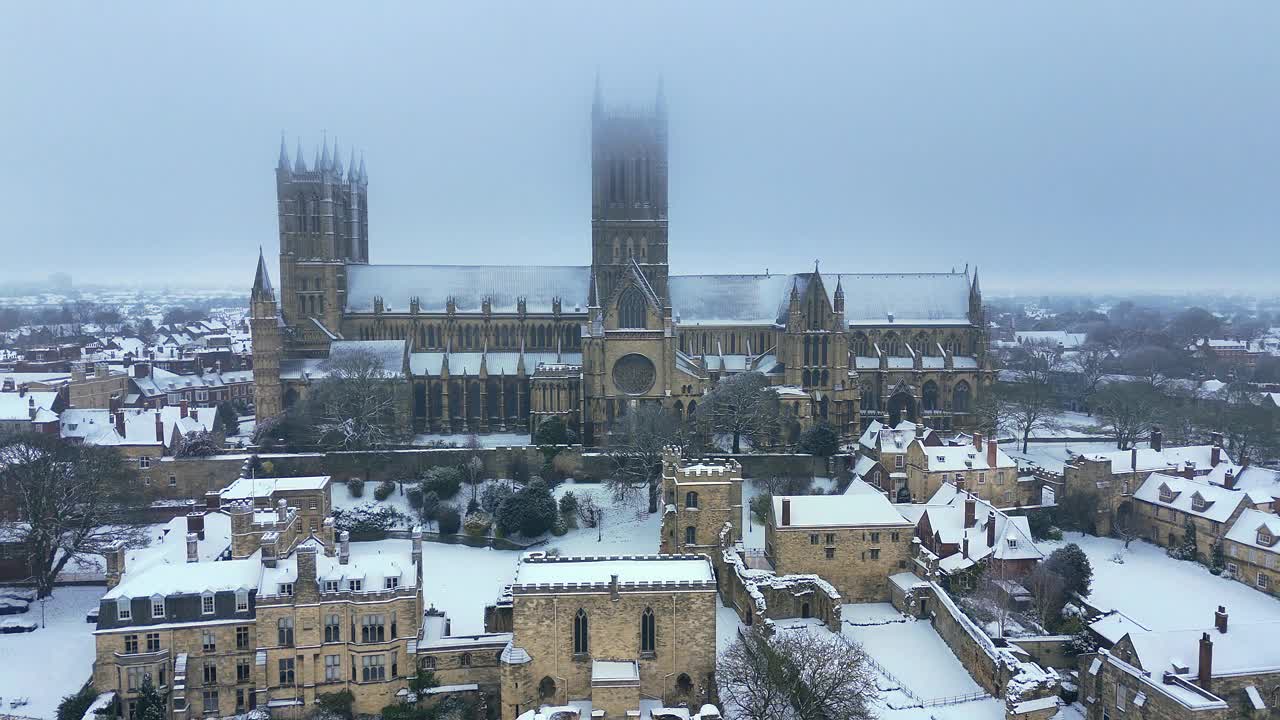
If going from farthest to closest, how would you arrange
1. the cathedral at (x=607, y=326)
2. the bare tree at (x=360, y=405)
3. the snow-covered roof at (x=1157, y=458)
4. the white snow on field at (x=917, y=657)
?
the cathedral at (x=607, y=326), the bare tree at (x=360, y=405), the snow-covered roof at (x=1157, y=458), the white snow on field at (x=917, y=657)

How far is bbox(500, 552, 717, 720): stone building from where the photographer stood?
3556 centimetres

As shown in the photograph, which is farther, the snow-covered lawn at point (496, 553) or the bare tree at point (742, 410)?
the bare tree at point (742, 410)

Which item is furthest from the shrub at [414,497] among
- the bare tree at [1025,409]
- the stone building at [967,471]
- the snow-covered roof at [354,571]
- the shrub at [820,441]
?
the bare tree at [1025,409]

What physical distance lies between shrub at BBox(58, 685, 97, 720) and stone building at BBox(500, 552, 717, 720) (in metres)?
16.0

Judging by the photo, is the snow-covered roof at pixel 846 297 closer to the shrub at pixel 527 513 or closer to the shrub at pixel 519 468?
the shrub at pixel 519 468

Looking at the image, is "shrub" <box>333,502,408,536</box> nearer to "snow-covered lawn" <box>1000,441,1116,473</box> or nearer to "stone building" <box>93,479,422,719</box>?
"stone building" <box>93,479,422,719</box>

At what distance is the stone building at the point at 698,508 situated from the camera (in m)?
46.4

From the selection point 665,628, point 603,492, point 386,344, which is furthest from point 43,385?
point 665,628

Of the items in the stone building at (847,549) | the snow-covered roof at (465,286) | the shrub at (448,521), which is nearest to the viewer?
the stone building at (847,549)

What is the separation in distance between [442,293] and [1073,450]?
5354cm

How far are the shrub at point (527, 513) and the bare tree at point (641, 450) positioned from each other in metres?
6.35

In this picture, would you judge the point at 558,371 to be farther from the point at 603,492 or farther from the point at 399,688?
the point at 399,688

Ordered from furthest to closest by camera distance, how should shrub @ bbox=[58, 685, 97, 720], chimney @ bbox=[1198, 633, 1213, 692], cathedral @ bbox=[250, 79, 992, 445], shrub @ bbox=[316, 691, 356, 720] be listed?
cathedral @ bbox=[250, 79, 992, 445], shrub @ bbox=[316, 691, 356, 720], shrub @ bbox=[58, 685, 97, 720], chimney @ bbox=[1198, 633, 1213, 692]

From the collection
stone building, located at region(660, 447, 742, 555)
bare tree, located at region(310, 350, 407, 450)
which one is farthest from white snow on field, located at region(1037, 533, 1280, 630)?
bare tree, located at region(310, 350, 407, 450)
